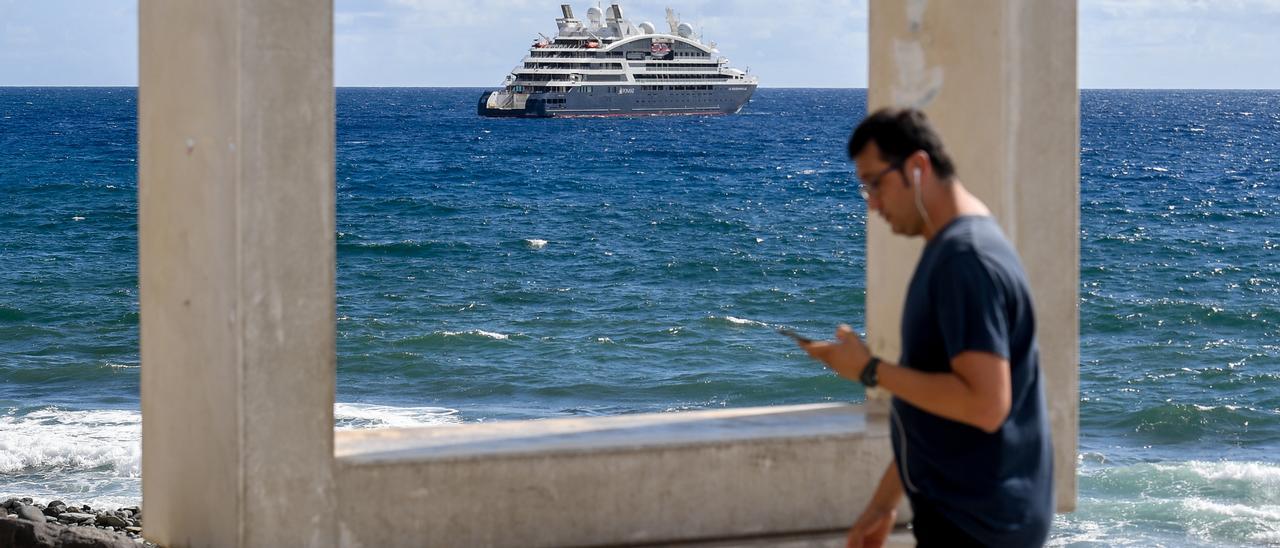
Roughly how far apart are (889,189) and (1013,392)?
424 mm

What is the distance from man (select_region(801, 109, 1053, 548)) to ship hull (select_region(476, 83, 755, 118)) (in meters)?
94.8

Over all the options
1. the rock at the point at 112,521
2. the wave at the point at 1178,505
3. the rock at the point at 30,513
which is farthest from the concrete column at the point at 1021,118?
the rock at the point at 112,521

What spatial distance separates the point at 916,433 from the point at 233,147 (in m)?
1.82

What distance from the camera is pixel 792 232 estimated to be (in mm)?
36188

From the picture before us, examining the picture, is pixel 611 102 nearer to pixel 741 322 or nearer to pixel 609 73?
pixel 609 73

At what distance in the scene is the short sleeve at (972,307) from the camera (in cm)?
250

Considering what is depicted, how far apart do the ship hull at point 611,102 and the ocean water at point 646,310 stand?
4094cm

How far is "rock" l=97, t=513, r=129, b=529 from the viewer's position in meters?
10.5

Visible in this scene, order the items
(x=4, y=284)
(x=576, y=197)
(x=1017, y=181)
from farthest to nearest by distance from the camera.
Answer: (x=576, y=197), (x=4, y=284), (x=1017, y=181)

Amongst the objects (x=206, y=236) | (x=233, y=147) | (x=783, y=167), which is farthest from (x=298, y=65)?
(x=783, y=167)

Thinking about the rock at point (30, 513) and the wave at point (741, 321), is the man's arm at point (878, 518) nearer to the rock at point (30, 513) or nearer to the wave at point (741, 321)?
the rock at point (30, 513)

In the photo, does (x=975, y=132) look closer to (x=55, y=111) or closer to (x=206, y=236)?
(x=206, y=236)

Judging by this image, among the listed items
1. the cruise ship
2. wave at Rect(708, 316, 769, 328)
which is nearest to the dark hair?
wave at Rect(708, 316, 769, 328)

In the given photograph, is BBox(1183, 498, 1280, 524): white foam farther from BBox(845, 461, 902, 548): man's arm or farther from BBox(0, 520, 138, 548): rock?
BBox(845, 461, 902, 548): man's arm
